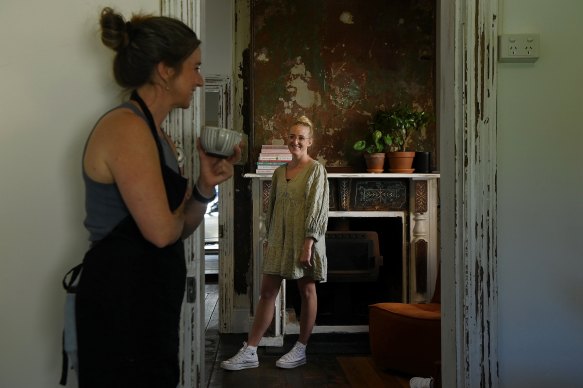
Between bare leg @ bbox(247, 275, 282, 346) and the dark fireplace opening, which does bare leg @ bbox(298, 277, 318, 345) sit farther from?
the dark fireplace opening

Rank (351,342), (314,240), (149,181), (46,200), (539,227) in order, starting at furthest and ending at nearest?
(351,342) → (314,240) → (539,227) → (46,200) → (149,181)

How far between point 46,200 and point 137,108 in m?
0.50

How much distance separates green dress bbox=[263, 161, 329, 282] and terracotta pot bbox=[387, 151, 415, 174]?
0.92m

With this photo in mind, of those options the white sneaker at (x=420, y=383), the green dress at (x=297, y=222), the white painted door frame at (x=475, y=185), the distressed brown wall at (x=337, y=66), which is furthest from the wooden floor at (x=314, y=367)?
the white painted door frame at (x=475, y=185)

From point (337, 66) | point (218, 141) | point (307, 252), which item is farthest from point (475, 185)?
point (337, 66)

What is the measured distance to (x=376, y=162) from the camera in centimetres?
430

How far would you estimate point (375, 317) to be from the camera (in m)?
3.58

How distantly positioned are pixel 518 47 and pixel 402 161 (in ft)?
8.73

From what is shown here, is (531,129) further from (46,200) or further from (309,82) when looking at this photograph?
(309,82)

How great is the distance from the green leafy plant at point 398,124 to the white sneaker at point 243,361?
6.09 ft

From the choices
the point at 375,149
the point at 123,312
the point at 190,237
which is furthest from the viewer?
the point at 375,149

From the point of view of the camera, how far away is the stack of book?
13.8ft

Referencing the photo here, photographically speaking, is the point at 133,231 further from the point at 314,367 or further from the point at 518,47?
the point at 314,367

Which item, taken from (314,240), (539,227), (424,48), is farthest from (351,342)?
(539,227)
